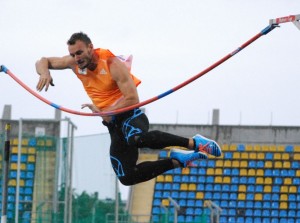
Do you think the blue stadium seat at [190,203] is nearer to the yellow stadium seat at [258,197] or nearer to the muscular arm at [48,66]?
the yellow stadium seat at [258,197]

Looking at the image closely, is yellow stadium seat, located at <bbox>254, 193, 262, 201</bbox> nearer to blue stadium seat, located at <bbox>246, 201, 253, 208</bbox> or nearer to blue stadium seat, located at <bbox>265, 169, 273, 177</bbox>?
blue stadium seat, located at <bbox>246, 201, 253, 208</bbox>

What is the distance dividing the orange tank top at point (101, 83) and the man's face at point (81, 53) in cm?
16

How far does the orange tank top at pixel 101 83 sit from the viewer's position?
1115cm

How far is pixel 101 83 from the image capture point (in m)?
11.3

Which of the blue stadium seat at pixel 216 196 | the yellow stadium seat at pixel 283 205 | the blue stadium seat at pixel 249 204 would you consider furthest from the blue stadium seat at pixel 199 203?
the yellow stadium seat at pixel 283 205

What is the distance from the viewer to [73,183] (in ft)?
59.1

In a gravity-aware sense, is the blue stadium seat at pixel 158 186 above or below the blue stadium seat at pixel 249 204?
above

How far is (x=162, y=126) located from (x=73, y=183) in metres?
13.7

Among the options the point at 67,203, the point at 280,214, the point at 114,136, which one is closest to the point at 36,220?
the point at 67,203

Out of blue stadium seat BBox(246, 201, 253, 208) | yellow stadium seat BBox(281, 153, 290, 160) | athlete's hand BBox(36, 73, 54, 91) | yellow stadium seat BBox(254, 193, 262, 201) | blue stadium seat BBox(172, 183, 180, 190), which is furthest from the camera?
yellow stadium seat BBox(281, 153, 290, 160)

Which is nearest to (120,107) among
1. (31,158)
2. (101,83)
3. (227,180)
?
(101,83)

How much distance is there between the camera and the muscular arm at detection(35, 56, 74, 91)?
1088 cm

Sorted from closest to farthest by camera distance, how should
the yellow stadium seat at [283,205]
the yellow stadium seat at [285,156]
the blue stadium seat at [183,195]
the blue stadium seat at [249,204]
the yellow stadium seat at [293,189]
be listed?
the yellow stadium seat at [283,205], the blue stadium seat at [249,204], the yellow stadium seat at [293,189], the blue stadium seat at [183,195], the yellow stadium seat at [285,156]

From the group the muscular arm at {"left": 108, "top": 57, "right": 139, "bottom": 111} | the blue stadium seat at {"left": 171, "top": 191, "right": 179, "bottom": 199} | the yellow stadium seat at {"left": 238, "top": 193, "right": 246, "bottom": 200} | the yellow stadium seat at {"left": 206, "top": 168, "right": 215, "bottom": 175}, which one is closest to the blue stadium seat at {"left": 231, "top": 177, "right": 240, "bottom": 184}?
the yellow stadium seat at {"left": 238, "top": 193, "right": 246, "bottom": 200}
